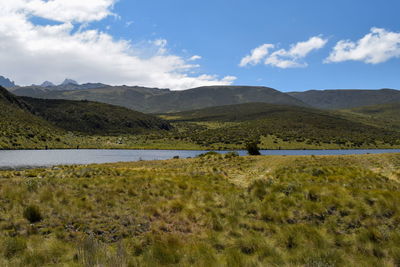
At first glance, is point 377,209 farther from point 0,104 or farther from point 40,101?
point 40,101

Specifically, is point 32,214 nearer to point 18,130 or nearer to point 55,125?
point 18,130

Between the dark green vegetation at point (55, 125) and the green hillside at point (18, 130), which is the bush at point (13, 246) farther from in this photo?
the green hillside at point (18, 130)

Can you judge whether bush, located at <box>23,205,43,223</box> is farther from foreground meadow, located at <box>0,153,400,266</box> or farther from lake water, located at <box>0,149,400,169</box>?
lake water, located at <box>0,149,400,169</box>

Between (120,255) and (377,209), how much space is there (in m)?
8.95

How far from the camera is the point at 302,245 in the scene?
7852 mm

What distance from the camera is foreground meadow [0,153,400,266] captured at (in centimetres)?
699

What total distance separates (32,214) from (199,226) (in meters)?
5.74

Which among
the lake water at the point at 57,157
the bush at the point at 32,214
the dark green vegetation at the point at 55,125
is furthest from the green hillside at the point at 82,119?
the bush at the point at 32,214

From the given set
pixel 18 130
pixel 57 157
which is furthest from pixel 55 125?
pixel 57 157

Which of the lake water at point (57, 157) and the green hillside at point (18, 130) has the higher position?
the green hillside at point (18, 130)

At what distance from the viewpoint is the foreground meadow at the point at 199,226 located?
699 cm

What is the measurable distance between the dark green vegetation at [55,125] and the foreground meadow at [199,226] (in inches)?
3430

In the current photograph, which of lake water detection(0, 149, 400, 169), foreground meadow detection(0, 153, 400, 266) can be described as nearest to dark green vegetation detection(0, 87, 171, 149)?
lake water detection(0, 149, 400, 169)

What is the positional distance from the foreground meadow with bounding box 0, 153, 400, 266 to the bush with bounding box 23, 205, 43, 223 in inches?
0.8
